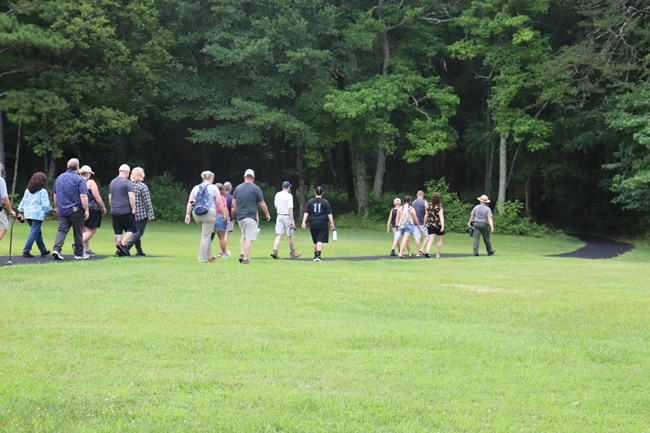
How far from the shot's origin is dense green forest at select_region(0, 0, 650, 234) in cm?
3625

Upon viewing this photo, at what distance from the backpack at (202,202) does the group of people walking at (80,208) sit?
1.75 metres

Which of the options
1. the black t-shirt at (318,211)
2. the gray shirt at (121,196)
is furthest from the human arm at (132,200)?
the black t-shirt at (318,211)

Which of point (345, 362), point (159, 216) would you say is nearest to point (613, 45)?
point (159, 216)

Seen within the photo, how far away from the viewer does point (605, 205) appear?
1887 inches

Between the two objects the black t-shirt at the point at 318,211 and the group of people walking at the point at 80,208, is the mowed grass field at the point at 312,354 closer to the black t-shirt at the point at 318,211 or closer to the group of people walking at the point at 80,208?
the group of people walking at the point at 80,208

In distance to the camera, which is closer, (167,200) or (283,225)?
(283,225)

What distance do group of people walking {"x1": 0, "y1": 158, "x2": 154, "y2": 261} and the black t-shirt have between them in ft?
12.7

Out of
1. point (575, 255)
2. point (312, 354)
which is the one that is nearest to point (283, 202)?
point (312, 354)

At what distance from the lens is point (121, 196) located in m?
17.4

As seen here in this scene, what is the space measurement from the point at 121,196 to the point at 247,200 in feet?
9.58

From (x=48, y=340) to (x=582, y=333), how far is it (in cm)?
611

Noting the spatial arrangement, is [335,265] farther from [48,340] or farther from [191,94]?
[191,94]

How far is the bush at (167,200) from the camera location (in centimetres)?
4019

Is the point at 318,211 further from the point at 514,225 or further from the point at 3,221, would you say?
the point at 514,225
